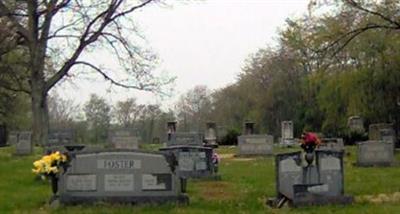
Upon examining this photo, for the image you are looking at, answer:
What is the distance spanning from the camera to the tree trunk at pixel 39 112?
1240 inches

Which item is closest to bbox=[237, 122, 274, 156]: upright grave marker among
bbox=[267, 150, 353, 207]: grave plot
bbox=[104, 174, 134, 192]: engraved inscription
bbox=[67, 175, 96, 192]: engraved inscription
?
bbox=[267, 150, 353, 207]: grave plot

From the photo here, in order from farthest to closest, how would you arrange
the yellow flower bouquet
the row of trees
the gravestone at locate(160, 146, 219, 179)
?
the row of trees < the gravestone at locate(160, 146, 219, 179) < the yellow flower bouquet

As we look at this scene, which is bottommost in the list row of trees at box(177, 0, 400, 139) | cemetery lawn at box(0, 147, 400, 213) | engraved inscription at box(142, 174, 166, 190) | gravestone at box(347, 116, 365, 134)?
cemetery lawn at box(0, 147, 400, 213)

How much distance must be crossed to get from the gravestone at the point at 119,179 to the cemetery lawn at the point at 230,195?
0.42 m

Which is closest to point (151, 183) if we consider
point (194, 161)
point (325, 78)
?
point (194, 161)

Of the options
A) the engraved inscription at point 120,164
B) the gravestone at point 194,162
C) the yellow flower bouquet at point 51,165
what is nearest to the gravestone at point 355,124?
the gravestone at point 194,162

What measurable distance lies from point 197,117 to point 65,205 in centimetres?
5909

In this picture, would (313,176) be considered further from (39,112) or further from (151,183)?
(39,112)

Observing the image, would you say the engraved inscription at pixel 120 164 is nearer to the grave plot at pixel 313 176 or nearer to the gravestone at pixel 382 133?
the grave plot at pixel 313 176

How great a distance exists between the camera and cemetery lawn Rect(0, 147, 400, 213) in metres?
11.0

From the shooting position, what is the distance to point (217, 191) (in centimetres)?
1438

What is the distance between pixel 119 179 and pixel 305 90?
42.7 m

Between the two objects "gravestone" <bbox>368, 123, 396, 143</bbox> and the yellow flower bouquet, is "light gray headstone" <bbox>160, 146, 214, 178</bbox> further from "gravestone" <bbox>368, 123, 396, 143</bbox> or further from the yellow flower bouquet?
"gravestone" <bbox>368, 123, 396, 143</bbox>

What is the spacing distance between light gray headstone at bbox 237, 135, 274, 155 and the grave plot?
702 inches
